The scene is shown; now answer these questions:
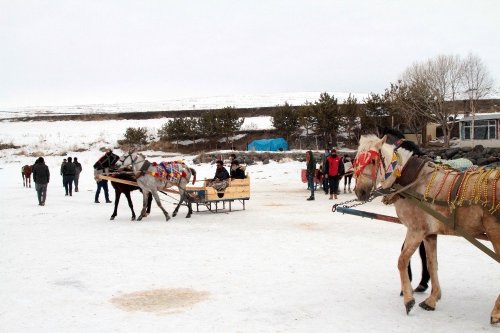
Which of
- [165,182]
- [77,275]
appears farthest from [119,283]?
[165,182]

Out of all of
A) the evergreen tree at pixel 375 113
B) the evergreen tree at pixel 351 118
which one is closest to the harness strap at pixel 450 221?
the evergreen tree at pixel 375 113

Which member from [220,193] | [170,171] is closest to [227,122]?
[220,193]

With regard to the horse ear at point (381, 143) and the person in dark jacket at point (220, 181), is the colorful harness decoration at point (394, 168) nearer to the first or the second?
the horse ear at point (381, 143)

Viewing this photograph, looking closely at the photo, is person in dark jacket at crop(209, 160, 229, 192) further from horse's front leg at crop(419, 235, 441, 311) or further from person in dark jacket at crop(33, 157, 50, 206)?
horse's front leg at crop(419, 235, 441, 311)

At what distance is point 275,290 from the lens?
707 cm

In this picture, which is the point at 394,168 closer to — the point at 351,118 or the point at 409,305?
the point at 409,305

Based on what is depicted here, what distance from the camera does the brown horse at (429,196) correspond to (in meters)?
5.51

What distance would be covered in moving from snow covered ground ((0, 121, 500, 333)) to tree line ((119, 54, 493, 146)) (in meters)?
30.5

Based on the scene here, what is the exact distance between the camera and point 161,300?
6.72 m

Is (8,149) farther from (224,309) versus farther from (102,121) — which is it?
(224,309)

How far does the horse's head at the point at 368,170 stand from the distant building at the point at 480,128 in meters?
35.8

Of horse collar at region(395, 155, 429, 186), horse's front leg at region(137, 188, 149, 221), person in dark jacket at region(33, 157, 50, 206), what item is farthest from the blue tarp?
horse collar at region(395, 155, 429, 186)

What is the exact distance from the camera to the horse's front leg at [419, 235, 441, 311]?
20.1 feet

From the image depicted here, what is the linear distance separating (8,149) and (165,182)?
150 feet
